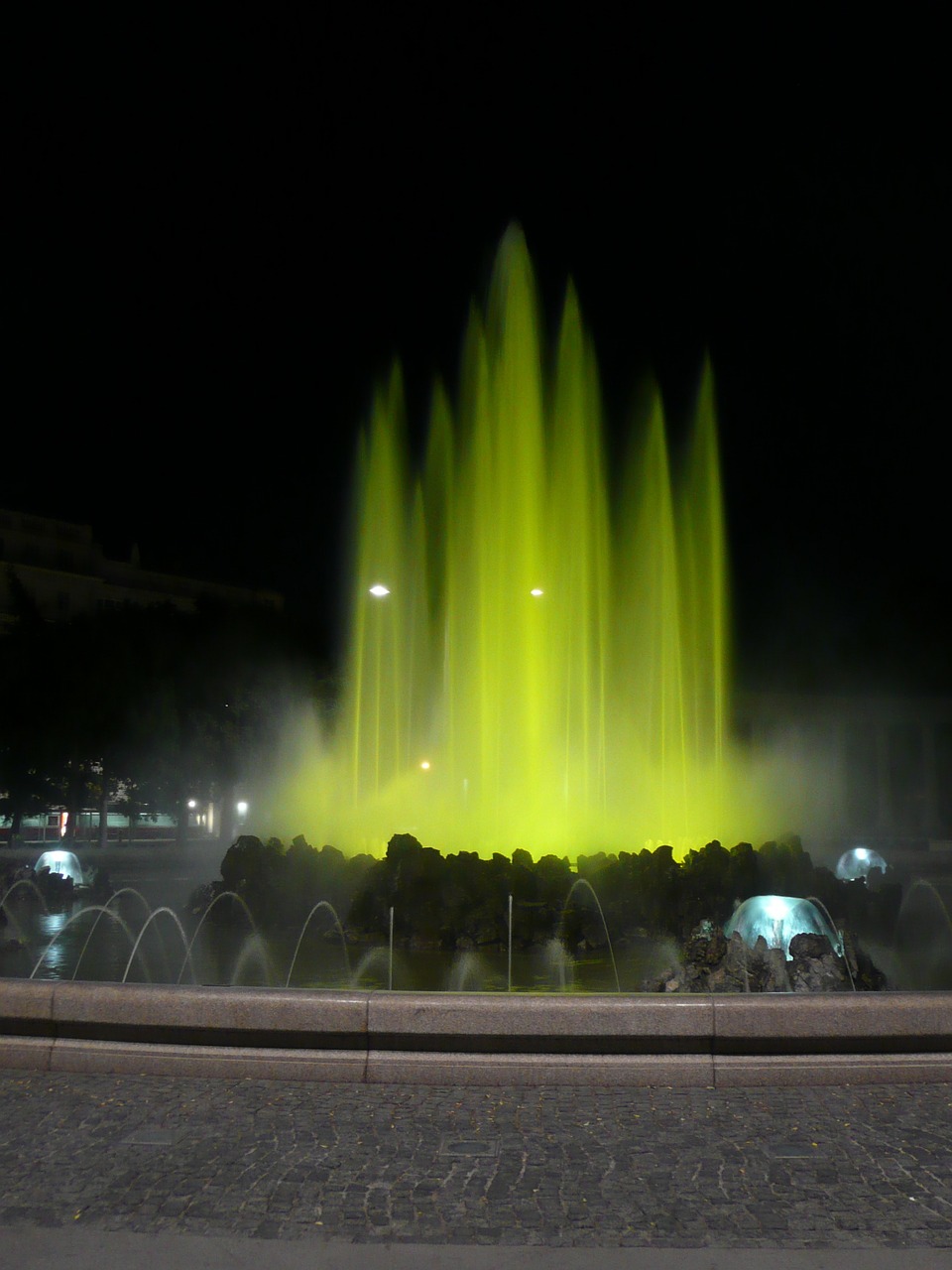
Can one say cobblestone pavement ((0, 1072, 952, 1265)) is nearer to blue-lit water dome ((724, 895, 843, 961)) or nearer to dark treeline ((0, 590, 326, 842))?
blue-lit water dome ((724, 895, 843, 961))

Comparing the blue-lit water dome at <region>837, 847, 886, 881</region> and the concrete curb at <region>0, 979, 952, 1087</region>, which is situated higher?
the blue-lit water dome at <region>837, 847, 886, 881</region>

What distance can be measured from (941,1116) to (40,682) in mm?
34308

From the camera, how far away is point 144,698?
36.2m

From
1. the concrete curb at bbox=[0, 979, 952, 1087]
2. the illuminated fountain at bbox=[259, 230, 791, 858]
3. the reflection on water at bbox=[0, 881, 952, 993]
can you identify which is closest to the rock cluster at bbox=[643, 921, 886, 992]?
the reflection on water at bbox=[0, 881, 952, 993]

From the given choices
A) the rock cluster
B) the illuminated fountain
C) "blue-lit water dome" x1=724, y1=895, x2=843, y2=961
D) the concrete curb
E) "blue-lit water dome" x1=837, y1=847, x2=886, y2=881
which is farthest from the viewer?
"blue-lit water dome" x1=837, y1=847, x2=886, y2=881

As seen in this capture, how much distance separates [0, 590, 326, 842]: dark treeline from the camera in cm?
3559

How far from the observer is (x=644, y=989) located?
11680 mm

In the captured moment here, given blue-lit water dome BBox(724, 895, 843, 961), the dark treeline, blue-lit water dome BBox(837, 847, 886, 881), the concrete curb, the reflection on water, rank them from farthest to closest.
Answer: the dark treeline
blue-lit water dome BBox(837, 847, 886, 881)
blue-lit water dome BBox(724, 895, 843, 961)
the reflection on water
the concrete curb

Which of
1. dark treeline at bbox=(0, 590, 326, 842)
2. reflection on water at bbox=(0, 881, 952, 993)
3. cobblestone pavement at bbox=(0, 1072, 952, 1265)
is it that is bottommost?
cobblestone pavement at bbox=(0, 1072, 952, 1265)

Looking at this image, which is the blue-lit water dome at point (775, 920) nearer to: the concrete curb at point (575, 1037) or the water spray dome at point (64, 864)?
the concrete curb at point (575, 1037)

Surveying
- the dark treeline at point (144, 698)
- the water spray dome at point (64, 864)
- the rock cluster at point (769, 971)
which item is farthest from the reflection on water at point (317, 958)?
the dark treeline at point (144, 698)

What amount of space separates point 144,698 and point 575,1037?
102 feet

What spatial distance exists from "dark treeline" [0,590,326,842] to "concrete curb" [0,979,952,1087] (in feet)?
97.8

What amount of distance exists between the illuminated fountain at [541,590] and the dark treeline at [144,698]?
33.4 feet
